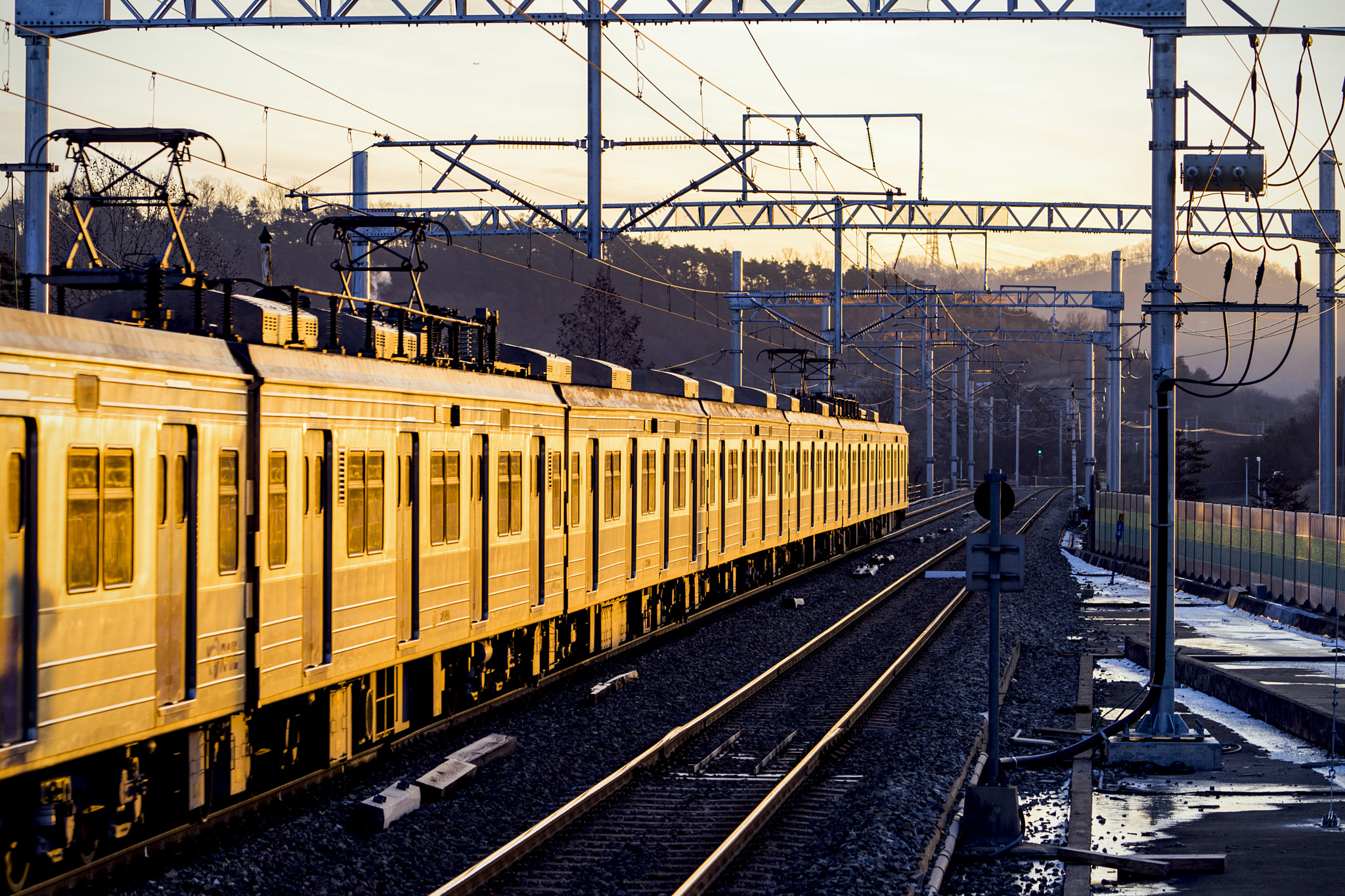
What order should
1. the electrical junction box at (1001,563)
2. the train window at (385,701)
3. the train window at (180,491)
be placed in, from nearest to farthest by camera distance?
1. the train window at (180,491)
2. the electrical junction box at (1001,563)
3. the train window at (385,701)

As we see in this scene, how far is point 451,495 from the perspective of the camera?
12.9 meters

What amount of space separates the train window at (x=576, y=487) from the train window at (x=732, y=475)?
7620 mm

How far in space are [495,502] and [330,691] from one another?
338 cm

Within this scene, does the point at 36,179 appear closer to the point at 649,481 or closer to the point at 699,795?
the point at 699,795

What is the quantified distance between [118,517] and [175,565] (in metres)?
0.63

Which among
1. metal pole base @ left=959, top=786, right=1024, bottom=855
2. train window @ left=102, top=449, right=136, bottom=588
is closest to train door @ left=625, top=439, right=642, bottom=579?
metal pole base @ left=959, top=786, right=1024, bottom=855

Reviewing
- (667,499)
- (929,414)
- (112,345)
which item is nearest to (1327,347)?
(667,499)

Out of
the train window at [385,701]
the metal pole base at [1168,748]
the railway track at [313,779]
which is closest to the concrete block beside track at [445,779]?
the railway track at [313,779]

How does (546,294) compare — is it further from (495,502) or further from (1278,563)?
(495,502)

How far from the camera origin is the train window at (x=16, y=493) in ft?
24.0

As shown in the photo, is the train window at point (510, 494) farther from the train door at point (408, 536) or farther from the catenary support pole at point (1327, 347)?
the catenary support pole at point (1327, 347)

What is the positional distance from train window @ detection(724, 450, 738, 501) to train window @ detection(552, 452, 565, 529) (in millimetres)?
8391

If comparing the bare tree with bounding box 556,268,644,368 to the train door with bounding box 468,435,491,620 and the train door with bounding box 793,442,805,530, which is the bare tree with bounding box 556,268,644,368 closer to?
the train door with bounding box 793,442,805,530

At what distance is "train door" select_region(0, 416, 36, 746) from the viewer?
23.7 ft
